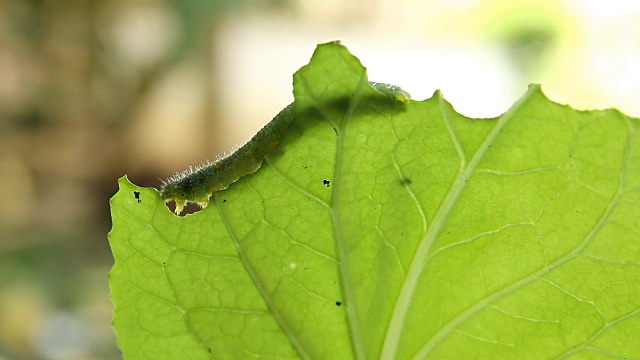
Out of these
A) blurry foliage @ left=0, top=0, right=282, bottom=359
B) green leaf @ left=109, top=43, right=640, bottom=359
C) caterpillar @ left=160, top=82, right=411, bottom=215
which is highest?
blurry foliage @ left=0, top=0, right=282, bottom=359

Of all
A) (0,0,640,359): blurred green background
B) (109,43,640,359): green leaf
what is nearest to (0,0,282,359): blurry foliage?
(0,0,640,359): blurred green background

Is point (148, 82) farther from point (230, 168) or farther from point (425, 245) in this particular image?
point (425, 245)

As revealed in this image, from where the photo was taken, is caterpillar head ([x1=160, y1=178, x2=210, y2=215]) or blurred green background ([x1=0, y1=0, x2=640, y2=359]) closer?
caterpillar head ([x1=160, y1=178, x2=210, y2=215])

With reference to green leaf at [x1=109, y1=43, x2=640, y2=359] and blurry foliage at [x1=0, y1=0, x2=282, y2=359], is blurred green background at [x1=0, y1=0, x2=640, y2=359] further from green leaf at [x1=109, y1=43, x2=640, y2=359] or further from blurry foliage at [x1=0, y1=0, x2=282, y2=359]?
green leaf at [x1=109, y1=43, x2=640, y2=359]

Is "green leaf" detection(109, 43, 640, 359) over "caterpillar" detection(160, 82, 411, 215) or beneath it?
beneath

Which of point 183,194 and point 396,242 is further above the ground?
point 183,194

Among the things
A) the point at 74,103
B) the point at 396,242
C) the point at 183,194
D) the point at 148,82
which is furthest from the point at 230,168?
the point at 148,82

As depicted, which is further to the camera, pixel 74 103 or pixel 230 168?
pixel 74 103

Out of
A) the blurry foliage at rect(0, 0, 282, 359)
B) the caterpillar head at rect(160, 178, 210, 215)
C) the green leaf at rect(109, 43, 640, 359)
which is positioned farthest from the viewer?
the blurry foliage at rect(0, 0, 282, 359)
